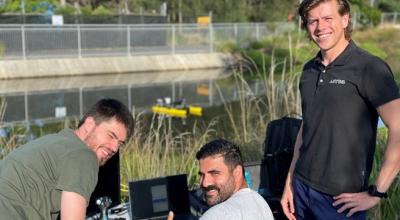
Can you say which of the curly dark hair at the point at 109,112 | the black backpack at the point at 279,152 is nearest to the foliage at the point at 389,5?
the black backpack at the point at 279,152

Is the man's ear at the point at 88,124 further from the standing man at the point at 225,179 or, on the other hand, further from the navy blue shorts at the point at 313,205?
the navy blue shorts at the point at 313,205

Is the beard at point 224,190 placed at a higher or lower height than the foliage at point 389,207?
higher

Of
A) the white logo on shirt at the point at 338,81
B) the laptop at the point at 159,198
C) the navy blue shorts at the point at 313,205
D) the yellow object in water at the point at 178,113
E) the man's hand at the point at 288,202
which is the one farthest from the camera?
the yellow object in water at the point at 178,113

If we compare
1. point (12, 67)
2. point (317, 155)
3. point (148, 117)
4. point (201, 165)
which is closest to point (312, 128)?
point (317, 155)

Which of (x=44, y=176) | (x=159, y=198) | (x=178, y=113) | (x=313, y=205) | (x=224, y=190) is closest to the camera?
(x=224, y=190)

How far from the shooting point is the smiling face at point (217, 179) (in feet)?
6.33

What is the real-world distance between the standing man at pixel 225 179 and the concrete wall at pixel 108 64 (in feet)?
47.5

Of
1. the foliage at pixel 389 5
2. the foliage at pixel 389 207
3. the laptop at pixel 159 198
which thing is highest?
the foliage at pixel 389 5

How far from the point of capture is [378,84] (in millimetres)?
1998

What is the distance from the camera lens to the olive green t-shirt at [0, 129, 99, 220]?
6.59 feet

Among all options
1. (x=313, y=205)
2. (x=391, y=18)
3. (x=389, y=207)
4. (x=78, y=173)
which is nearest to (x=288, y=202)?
(x=313, y=205)

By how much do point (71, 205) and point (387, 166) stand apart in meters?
1.23

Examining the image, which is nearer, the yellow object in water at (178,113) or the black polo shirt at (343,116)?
the black polo shirt at (343,116)

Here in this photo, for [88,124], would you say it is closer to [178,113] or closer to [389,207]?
[389,207]
